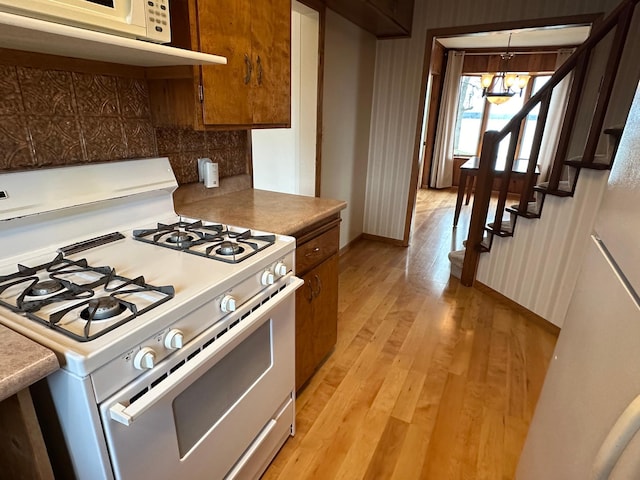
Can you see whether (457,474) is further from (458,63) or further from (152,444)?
(458,63)

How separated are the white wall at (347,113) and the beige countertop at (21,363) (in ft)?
8.60

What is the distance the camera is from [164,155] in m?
1.59

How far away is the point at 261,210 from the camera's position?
65.2 inches

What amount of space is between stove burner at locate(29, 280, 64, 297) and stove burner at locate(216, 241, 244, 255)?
424mm

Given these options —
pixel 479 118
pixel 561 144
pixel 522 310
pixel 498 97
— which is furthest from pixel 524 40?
pixel 522 310

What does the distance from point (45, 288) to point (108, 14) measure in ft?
2.32

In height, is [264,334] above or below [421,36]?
below

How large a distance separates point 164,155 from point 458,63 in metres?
6.41

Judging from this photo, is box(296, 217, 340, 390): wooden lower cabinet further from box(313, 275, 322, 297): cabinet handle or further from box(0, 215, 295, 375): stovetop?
box(0, 215, 295, 375): stovetop

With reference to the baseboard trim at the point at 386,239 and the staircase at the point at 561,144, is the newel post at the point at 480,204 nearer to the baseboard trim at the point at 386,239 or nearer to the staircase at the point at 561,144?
the staircase at the point at 561,144

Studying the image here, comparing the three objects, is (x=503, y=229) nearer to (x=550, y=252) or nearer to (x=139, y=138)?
(x=550, y=252)

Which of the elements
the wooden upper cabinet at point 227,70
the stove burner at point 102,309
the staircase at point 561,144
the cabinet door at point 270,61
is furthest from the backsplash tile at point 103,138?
the staircase at point 561,144

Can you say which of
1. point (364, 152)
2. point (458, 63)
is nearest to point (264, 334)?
point (364, 152)

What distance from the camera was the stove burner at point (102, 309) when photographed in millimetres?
777
